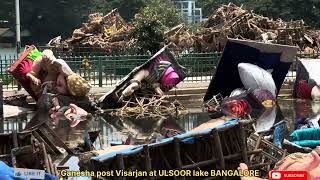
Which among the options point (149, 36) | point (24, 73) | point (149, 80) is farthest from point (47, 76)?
point (149, 36)

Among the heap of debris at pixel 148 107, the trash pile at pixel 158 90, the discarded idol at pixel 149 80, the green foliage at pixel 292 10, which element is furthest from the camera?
the green foliage at pixel 292 10

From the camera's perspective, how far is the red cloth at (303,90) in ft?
59.5

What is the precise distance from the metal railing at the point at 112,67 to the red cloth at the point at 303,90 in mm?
3327

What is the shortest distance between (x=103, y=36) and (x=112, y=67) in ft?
31.5

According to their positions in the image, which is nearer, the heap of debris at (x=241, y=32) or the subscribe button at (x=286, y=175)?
the subscribe button at (x=286, y=175)

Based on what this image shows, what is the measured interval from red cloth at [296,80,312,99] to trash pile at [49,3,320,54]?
19.6 ft

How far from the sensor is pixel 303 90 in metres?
18.4

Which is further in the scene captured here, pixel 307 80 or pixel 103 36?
pixel 103 36

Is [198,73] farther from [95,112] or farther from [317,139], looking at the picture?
[317,139]

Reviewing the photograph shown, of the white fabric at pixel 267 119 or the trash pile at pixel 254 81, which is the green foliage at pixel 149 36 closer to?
the trash pile at pixel 254 81

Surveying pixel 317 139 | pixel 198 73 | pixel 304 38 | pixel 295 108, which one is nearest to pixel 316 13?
pixel 304 38

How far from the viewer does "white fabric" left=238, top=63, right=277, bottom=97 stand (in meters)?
16.0

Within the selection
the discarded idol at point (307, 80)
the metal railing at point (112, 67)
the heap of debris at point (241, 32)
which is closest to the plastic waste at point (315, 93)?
the discarded idol at point (307, 80)

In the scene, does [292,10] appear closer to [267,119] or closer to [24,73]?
[24,73]
